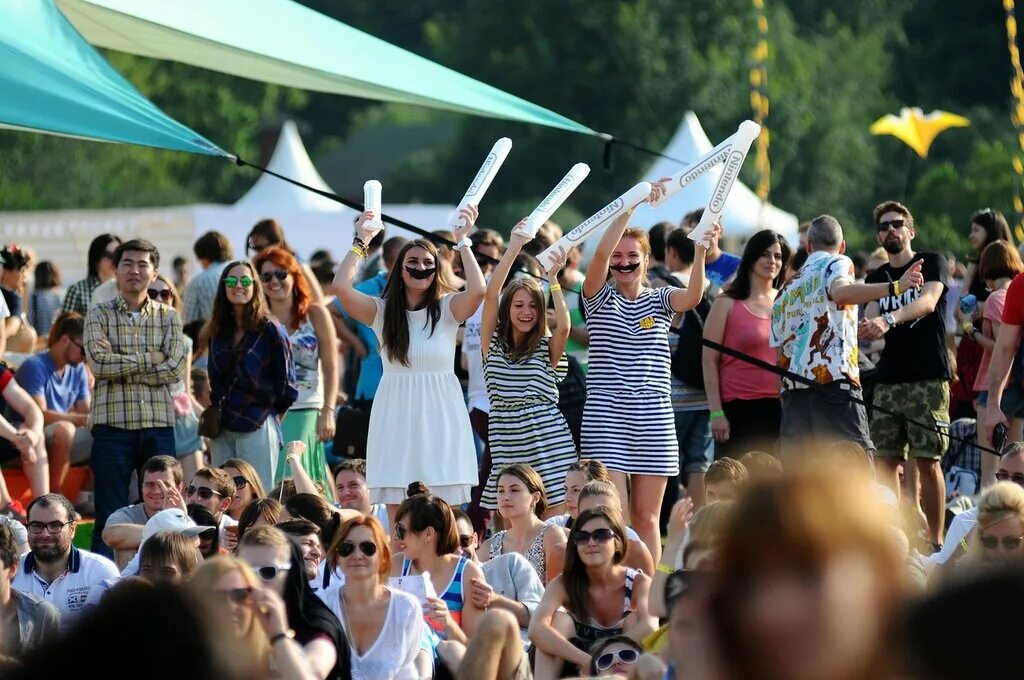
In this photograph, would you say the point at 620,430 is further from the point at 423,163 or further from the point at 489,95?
the point at 423,163

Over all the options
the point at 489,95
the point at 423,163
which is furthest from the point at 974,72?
the point at 489,95

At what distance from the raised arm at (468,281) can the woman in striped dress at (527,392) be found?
1.22 ft

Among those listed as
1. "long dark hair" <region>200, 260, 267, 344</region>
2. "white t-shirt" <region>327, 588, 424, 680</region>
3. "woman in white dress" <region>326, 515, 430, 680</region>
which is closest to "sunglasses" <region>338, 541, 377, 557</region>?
"woman in white dress" <region>326, 515, 430, 680</region>

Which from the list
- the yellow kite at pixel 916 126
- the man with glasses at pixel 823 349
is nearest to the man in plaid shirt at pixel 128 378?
the man with glasses at pixel 823 349

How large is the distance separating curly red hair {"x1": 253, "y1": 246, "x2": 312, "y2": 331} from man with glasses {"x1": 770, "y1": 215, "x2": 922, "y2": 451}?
2.49m

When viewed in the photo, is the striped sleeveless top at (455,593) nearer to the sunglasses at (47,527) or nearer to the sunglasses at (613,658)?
the sunglasses at (613,658)

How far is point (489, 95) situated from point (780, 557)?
8605mm

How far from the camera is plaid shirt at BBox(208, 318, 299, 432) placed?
28.6 ft

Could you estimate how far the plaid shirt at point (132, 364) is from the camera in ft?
28.5

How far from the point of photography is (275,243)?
1027cm

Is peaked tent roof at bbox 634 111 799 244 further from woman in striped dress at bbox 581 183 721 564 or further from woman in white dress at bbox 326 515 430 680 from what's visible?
woman in white dress at bbox 326 515 430 680

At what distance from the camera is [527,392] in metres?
8.40

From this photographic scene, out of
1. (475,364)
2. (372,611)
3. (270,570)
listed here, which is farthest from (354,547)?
(475,364)

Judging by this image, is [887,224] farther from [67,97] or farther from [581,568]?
[67,97]
